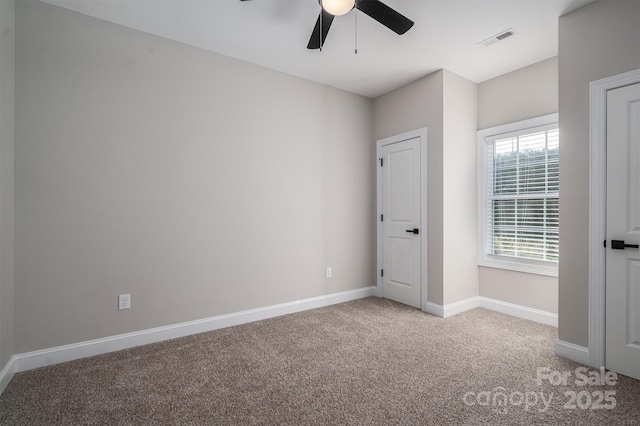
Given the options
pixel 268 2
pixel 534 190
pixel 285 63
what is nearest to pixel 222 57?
pixel 285 63

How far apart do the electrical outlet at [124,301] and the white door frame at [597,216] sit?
375cm

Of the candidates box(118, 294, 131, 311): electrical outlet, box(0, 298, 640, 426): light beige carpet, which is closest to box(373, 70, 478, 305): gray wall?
box(0, 298, 640, 426): light beige carpet

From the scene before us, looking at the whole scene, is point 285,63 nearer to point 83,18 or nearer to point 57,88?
point 83,18

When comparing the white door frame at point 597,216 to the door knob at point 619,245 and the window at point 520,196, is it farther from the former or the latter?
the window at point 520,196

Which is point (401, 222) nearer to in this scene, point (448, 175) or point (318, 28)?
point (448, 175)

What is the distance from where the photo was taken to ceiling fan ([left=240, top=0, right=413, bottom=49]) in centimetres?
193

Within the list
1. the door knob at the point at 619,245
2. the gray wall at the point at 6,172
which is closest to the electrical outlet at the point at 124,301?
the gray wall at the point at 6,172

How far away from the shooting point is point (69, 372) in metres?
2.30

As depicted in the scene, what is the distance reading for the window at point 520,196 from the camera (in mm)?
3270

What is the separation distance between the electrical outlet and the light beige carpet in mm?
376

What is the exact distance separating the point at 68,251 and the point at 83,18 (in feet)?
6.26

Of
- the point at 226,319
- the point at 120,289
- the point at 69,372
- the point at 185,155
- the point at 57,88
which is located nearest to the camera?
the point at 69,372

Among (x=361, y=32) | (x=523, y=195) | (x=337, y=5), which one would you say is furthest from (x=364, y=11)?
(x=523, y=195)

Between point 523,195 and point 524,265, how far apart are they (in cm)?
78
